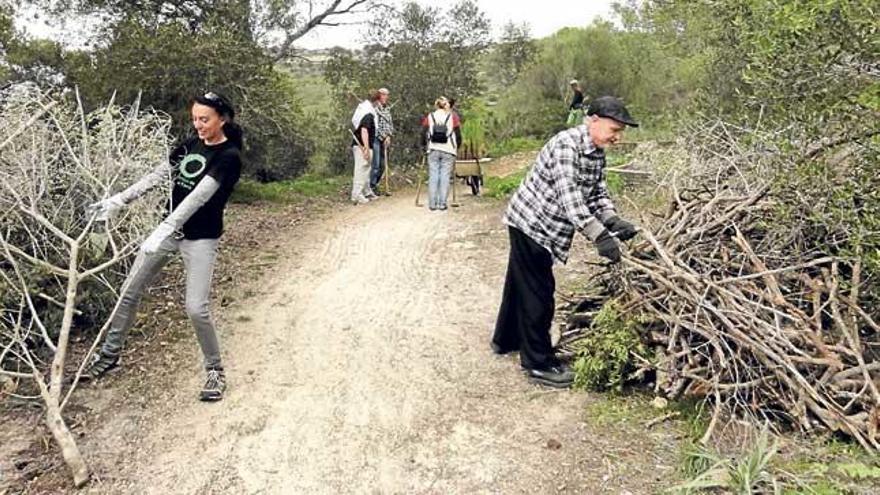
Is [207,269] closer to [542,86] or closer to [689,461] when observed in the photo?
[689,461]

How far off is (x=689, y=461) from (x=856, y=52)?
213cm

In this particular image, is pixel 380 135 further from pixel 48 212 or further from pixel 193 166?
pixel 193 166

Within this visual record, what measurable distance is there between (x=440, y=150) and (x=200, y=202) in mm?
6300

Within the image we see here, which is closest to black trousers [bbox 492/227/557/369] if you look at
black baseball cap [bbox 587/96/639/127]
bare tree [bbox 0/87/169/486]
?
black baseball cap [bbox 587/96/639/127]

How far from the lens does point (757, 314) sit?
4633 millimetres

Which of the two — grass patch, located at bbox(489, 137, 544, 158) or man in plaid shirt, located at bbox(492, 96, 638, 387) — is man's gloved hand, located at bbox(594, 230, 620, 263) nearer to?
man in plaid shirt, located at bbox(492, 96, 638, 387)

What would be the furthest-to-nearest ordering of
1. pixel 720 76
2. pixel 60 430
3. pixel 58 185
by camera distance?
pixel 720 76 < pixel 58 185 < pixel 60 430

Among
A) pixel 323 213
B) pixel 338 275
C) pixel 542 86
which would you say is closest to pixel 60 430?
pixel 338 275

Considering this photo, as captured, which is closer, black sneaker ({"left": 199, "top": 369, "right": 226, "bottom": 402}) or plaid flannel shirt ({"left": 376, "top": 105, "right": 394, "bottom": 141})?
black sneaker ({"left": 199, "top": 369, "right": 226, "bottom": 402})

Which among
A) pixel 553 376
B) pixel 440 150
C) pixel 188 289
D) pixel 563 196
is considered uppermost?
pixel 563 196

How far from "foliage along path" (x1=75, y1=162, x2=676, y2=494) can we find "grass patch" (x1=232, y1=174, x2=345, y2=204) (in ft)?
17.7

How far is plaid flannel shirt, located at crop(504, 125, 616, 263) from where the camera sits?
4691mm

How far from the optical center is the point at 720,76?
43.7 feet

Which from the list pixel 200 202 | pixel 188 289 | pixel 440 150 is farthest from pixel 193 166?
pixel 440 150
